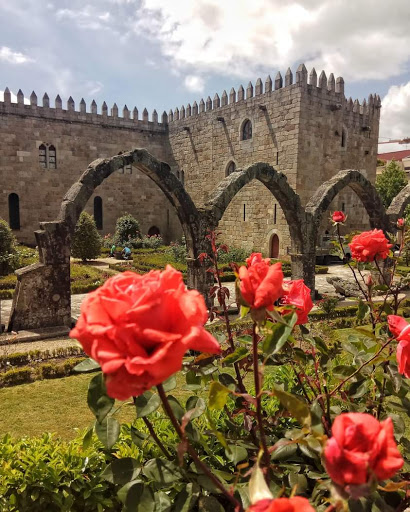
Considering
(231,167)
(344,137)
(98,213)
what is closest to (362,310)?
(344,137)

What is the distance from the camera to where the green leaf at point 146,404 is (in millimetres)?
1424

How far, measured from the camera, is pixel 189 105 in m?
23.6

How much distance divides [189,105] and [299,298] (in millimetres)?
23511

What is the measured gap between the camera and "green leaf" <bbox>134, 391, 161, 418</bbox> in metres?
1.42

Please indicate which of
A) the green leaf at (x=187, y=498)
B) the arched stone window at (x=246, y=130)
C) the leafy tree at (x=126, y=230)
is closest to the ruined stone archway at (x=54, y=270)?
the green leaf at (x=187, y=498)

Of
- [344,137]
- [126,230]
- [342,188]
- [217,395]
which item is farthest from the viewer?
[126,230]

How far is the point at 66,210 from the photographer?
8.29 meters

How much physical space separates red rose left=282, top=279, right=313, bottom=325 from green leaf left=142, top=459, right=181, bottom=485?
2.68 ft

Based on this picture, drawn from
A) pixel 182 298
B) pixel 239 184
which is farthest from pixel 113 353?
pixel 239 184

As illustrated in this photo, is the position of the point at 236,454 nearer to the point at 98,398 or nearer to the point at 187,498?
A: the point at 187,498

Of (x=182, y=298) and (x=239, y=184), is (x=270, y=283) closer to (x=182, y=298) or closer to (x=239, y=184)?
(x=182, y=298)

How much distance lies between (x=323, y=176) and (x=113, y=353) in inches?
752

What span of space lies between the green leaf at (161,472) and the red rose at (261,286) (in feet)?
2.23

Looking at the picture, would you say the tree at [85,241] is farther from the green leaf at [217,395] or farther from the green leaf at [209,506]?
the green leaf at [217,395]
